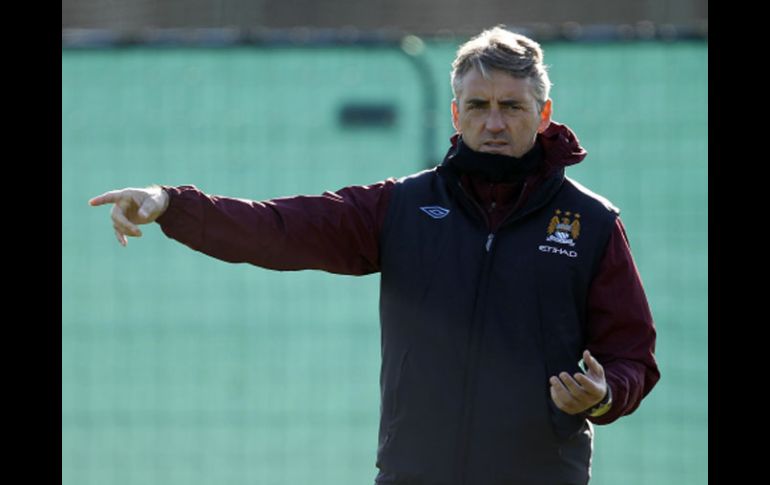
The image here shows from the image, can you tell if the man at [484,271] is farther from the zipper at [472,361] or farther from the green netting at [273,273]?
the green netting at [273,273]

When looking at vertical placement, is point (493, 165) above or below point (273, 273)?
above

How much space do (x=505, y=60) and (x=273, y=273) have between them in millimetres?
2538

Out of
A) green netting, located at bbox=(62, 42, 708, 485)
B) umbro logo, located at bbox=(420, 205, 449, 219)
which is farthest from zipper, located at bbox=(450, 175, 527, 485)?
green netting, located at bbox=(62, 42, 708, 485)

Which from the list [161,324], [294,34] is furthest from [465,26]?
[161,324]

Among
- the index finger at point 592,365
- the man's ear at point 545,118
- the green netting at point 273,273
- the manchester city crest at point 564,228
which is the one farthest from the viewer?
the green netting at point 273,273

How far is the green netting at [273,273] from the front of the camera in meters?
5.56

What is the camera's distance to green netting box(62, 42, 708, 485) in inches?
219

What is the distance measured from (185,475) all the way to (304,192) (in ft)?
4.55

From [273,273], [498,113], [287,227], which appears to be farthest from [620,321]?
[273,273]

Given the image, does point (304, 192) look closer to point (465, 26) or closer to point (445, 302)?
point (465, 26)

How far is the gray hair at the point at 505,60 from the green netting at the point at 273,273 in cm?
209

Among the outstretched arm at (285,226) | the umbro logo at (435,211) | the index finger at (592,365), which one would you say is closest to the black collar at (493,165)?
the umbro logo at (435,211)

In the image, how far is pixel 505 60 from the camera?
338cm

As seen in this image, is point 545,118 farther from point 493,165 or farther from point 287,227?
point 287,227
